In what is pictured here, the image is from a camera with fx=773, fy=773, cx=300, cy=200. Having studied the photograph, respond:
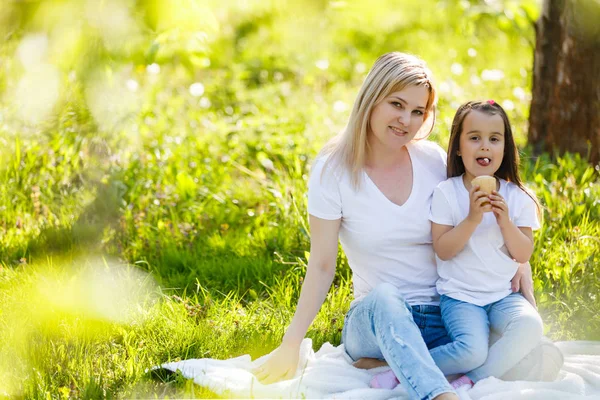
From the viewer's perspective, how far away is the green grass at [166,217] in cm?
259

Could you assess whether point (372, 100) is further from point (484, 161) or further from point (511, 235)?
point (511, 235)

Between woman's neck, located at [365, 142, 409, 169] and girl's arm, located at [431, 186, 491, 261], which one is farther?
woman's neck, located at [365, 142, 409, 169]

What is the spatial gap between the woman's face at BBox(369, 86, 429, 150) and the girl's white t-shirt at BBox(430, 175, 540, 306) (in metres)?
0.24

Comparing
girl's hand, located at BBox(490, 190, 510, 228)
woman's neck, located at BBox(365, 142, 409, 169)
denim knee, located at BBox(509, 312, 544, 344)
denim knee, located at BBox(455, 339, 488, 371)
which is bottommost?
denim knee, located at BBox(455, 339, 488, 371)

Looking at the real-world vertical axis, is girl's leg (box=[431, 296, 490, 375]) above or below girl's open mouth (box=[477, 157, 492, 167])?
below

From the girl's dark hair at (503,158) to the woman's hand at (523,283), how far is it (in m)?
0.22

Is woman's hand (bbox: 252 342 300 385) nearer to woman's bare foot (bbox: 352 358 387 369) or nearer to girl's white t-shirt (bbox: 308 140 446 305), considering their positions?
woman's bare foot (bbox: 352 358 387 369)

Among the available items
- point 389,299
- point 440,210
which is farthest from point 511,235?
point 389,299

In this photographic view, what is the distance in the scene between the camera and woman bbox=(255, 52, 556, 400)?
260cm

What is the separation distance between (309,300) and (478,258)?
0.60 metres

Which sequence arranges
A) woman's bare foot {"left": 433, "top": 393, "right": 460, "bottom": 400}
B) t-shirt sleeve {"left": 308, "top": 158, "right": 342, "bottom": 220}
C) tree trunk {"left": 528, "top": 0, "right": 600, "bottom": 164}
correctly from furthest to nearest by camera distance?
tree trunk {"left": 528, "top": 0, "right": 600, "bottom": 164}
t-shirt sleeve {"left": 308, "top": 158, "right": 342, "bottom": 220}
woman's bare foot {"left": 433, "top": 393, "right": 460, "bottom": 400}

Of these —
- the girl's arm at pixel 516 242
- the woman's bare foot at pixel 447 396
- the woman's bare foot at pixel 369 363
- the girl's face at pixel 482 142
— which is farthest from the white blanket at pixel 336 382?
the girl's face at pixel 482 142

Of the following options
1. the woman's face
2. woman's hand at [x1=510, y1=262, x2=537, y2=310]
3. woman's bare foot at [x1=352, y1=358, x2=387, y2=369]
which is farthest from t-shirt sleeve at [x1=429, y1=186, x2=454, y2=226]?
woman's bare foot at [x1=352, y1=358, x2=387, y2=369]

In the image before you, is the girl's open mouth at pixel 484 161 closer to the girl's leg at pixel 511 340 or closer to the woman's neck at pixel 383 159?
the woman's neck at pixel 383 159
